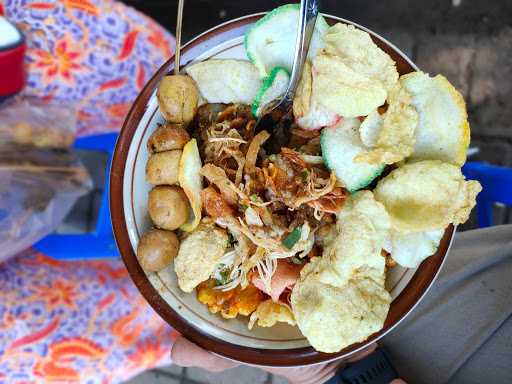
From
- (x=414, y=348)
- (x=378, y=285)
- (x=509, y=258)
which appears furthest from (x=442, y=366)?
(x=378, y=285)

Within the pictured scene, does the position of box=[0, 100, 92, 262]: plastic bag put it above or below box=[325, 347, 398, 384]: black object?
above

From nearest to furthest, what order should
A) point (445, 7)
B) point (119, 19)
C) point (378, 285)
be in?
1. point (378, 285)
2. point (119, 19)
3. point (445, 7)

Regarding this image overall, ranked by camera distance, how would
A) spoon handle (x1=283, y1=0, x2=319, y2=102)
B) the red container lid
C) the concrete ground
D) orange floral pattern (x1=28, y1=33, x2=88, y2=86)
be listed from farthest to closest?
the concrete ground
orange floral pattern (x1=28, y1=33, x2=88, y2=86)
the red container lid
spoon handle (x1=283, y1=0, x2=319, y2=102)

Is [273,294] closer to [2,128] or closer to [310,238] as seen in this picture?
[310,238]

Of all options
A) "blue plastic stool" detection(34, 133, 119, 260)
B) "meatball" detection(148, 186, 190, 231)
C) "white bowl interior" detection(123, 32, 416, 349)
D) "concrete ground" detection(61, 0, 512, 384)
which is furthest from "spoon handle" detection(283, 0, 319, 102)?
"concrete ground" detection(61, 0, 512, 384)

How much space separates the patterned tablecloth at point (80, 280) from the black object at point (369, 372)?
1.58 feet

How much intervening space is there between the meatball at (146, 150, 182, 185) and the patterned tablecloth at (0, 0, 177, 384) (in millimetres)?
508

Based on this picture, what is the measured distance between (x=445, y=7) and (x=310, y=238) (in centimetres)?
103

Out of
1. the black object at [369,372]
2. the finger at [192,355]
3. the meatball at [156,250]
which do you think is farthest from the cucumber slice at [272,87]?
the black object at [369,372]

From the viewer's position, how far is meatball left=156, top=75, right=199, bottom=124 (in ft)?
2.44

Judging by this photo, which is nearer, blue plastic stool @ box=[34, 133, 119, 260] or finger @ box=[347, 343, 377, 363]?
finger @ box=[347, 343, 377, 363]

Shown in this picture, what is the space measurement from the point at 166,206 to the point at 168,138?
11 cm

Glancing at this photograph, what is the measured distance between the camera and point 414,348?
102 cm

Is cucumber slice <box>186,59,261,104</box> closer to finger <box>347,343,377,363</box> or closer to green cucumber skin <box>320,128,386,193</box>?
green cucumber skin <box>320,128,386,193</box>
